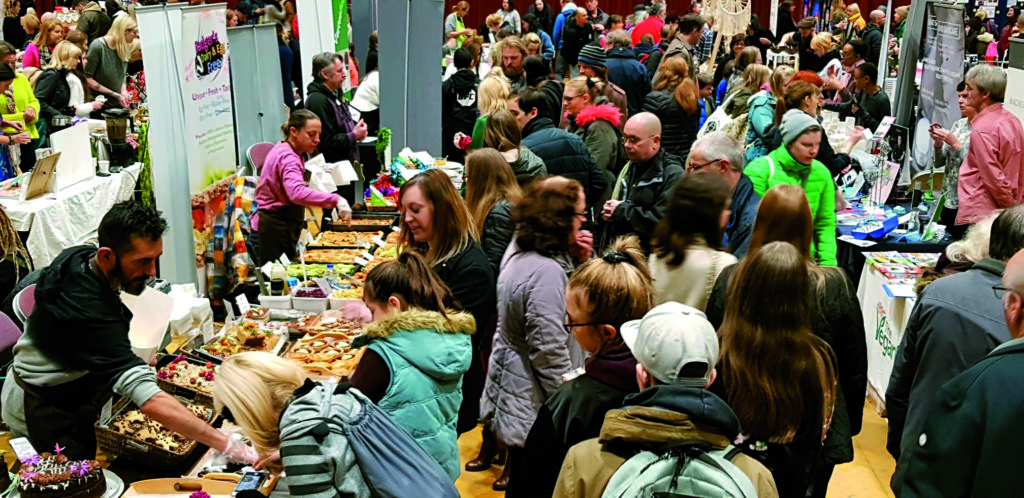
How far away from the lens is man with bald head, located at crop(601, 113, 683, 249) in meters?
4.53

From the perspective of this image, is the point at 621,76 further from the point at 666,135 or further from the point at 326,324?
the point at 326,324

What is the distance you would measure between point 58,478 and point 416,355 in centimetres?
108

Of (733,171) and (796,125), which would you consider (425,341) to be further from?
(796,125)

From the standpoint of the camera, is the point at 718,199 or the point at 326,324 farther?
the point at 326,324

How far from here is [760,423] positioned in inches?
101

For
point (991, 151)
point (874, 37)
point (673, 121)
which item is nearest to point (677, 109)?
point (673, 121)

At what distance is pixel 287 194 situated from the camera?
551 centimetres

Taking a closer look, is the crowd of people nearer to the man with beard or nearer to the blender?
the man with beard

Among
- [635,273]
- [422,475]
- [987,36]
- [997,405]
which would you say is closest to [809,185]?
[635,273]

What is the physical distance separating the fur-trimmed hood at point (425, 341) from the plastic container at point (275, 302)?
6.71 ft

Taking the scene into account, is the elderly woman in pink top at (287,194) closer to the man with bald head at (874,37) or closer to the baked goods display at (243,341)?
the baked goods display at (243,341)

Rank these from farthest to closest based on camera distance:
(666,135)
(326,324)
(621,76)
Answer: (621,76)
(666,135)
(326,324)

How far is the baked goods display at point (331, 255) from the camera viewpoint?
533cm

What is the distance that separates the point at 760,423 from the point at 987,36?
11.3 meters
